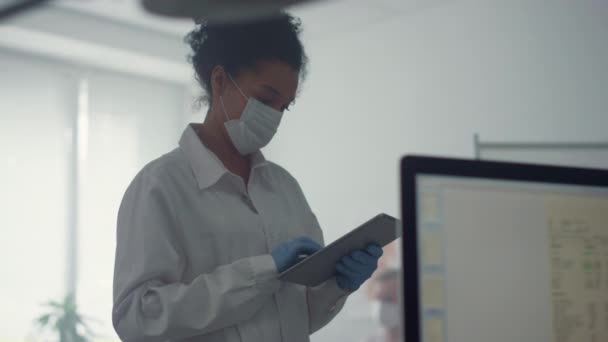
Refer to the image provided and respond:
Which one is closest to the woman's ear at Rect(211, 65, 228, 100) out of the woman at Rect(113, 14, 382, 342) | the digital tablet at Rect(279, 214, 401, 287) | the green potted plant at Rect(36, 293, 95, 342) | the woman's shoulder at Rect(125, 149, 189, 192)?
the woman at Rect(113, 14, 382, 342)

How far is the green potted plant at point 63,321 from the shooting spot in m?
3.91

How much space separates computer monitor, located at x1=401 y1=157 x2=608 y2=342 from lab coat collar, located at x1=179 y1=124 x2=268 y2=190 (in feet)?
2.28

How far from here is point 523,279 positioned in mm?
625

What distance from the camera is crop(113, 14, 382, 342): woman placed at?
111 centimetres

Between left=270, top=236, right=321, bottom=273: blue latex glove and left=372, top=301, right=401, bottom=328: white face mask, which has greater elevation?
left=270, top=236, right=321, bottom=273: blue latex glove

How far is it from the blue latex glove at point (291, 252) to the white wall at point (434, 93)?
216 centimetres

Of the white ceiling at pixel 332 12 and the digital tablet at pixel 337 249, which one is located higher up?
the white ceiling at pixel 332 12

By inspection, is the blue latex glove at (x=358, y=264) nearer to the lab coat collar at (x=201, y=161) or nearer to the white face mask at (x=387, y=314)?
the lab coat collar at (x=201, y=161)

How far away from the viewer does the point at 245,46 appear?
133 centimetres

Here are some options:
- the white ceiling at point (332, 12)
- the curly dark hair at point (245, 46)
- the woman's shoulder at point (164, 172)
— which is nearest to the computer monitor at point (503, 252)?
the woman's shoulder at point (164, 172)

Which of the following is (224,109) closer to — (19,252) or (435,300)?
(435,300)

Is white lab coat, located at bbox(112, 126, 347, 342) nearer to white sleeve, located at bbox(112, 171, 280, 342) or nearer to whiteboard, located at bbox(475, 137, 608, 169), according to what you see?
white sleeve, located at bbox(112, 171, 280, 342)

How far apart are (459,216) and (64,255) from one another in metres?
3.98

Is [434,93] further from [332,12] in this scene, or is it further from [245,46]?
[245,46]
